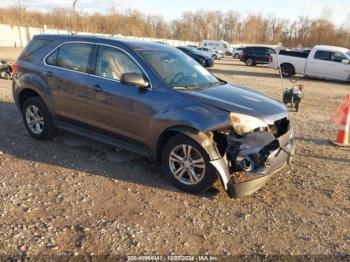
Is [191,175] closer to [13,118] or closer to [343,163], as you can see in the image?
[343,163]

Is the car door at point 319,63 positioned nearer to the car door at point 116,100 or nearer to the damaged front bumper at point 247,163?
the damaged front bumper at point 247,163

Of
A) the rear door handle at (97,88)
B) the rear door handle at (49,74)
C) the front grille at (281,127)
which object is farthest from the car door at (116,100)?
the front grille at (281,127)

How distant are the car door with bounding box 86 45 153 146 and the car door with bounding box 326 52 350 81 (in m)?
15.8

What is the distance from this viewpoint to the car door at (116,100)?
414cm

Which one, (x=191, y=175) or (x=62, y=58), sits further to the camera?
(x=62, y=58)

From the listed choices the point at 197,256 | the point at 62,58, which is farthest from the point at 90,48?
the point at 197,256

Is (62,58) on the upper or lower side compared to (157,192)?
upper

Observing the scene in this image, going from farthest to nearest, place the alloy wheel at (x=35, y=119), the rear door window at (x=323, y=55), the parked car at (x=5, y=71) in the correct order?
1. the rear door window at (x=323, y=55)
2. the parked car at (x=5, y=71)
3. the alloy wheel at (x=35, y=119)

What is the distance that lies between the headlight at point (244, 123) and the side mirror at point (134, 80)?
1.23m

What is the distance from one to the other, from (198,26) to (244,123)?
110743 mm

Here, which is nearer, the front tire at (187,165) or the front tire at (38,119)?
the front tire at (187,165)

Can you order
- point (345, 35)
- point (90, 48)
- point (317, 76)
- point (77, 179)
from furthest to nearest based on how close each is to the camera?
point (345, 35) < point (317, 76) < point (90, 48) < point (77, 179)

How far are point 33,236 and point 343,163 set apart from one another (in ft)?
15.0

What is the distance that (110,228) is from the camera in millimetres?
3168
